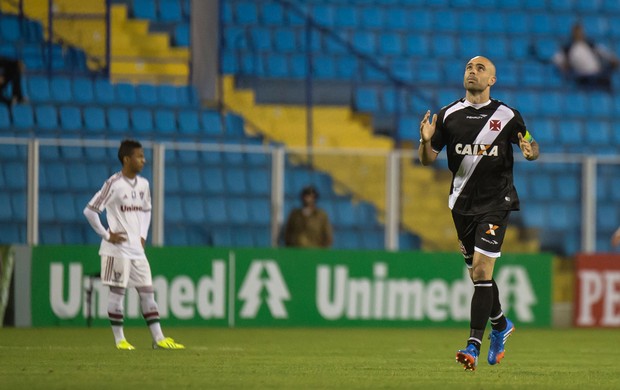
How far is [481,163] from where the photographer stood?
33.4 ft

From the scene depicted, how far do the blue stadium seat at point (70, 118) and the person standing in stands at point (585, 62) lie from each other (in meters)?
8.30

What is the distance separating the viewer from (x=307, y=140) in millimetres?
20203

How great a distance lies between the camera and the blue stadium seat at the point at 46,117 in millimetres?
18500

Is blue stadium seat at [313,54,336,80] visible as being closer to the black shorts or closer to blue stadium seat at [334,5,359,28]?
blue stadium seat at [334,5,359,28]

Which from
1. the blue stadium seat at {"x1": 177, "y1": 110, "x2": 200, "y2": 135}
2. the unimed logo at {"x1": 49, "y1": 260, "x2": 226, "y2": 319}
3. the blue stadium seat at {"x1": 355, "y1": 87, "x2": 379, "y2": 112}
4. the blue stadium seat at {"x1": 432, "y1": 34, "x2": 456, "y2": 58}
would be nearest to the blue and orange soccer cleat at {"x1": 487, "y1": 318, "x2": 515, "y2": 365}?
the unimed logo at {"x1": 49, "y1": 260, "x2": 226, "y2": 319}

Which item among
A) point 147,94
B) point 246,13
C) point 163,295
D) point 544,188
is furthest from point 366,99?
point 163,295

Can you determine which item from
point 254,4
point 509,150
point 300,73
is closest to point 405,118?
point 300,73

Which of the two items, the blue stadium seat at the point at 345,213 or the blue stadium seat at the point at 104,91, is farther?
the blue stadium seat at the point at 104,91

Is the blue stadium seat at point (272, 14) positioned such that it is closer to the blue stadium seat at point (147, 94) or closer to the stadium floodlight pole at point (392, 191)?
the blue stadium seat at point (147, 94)

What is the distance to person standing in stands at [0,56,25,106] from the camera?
18438mm

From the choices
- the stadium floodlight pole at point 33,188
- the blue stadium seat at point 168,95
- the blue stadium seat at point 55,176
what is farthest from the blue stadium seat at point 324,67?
the stadium floodlight pole at point 33,188

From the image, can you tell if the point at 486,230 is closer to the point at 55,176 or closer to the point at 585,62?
the point at 55,176

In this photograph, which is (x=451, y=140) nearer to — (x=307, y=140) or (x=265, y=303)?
(x=265, y=303)

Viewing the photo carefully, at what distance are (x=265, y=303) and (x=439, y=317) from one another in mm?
2258
